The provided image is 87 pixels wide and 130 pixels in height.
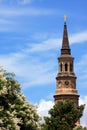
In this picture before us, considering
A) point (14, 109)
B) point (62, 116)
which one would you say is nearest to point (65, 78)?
point (62, 116)

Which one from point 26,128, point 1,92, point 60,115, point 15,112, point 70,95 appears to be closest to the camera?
point 1,92

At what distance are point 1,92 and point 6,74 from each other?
4.87 meters

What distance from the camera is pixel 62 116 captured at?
234 ft

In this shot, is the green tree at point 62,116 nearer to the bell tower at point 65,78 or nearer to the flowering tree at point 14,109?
the flowering tree at point 14,109

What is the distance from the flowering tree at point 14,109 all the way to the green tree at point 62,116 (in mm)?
19666

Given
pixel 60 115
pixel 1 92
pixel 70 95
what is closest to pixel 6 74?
pixel 1 92

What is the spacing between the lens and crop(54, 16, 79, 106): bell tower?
487ft

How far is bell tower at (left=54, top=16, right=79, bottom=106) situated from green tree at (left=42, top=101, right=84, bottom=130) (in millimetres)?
74637

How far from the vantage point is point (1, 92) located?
39.3m

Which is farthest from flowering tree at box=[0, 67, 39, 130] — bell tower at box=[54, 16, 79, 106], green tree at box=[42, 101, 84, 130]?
bell tower at box=[54, 16, 79, 106]

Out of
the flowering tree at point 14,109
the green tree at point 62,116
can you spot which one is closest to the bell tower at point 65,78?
the green tree at point 62,116

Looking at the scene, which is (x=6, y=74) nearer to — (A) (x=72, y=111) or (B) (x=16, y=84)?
(B) (x=16, y=84)

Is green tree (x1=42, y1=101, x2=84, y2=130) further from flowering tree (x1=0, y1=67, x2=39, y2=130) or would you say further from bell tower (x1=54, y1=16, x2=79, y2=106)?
bell tower (x1=54, y1=16, x2=79, y2=106)

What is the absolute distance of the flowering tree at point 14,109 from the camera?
1566 inches
